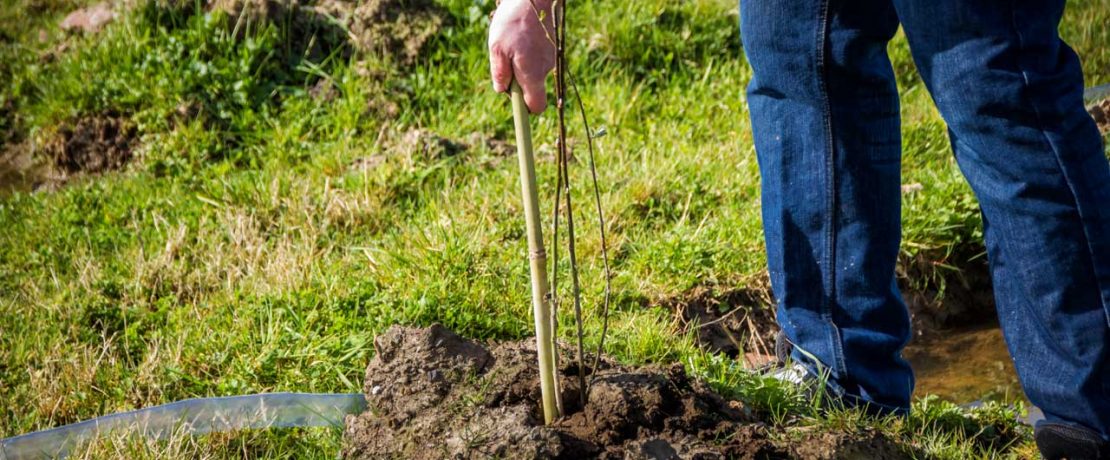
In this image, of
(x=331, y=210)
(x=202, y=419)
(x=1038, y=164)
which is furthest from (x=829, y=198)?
(x=331, y=210)

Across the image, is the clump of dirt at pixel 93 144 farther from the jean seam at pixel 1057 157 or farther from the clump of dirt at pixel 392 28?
the jean seam at pixel 1057 157

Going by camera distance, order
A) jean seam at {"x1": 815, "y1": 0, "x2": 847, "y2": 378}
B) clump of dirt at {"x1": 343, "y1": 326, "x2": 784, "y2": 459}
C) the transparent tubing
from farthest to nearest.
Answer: the transparent tubing < jean seam at {"x1": 815, "y1": 0, "x2": 847, "y2": 378} < clump of dirt at {"x1": 343, "y1": 326, "x2": 784, "y2": 459}

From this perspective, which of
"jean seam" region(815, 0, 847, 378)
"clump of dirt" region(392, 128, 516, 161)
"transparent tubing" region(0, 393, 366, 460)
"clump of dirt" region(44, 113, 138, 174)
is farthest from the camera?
"clump of dirt" region(44, 113, 138, 174)

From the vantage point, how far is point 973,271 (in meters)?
3.79

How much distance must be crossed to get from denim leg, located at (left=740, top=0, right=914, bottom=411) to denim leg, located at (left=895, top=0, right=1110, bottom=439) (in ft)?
0.69

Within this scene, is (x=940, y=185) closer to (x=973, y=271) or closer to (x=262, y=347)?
(x=973, y=271)

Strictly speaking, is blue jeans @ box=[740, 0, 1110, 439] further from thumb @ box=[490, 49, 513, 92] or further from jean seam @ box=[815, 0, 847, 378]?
thumb @ box=[490, 49, 513, 92]

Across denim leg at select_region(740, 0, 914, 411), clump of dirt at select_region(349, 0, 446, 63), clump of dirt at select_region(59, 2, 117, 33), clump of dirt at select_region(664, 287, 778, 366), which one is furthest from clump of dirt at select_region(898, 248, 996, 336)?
clump of dirt at select_region(59, 2, 117, 33)

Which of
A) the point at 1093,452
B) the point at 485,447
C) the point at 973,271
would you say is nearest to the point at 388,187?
the point at 485,447

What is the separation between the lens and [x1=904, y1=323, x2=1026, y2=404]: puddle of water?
343 centimetres

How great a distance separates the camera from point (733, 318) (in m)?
3.41

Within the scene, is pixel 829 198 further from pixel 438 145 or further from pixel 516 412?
pixel 438 145

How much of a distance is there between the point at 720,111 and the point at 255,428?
260cm

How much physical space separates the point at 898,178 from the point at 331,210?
2041mm
